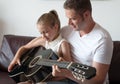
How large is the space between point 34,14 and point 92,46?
114 cm

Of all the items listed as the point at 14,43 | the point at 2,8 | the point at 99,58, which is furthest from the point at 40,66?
the point at 2,8

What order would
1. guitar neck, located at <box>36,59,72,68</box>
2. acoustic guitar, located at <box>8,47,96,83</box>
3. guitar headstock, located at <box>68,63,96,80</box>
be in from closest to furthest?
guitar headstock, located at <box>68,63,96,80</box> < guitar neck, located at <box>36,59,72,68</box> < acoustic guitar, located at <box>8,47,96,83</box>

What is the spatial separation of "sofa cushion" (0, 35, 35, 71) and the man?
0.84 metres

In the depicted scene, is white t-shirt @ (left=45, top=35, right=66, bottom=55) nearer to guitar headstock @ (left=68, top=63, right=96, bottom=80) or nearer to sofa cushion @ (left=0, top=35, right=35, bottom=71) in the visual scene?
guitar headstock @ (left=68, top=63, right=96, bottom=80)

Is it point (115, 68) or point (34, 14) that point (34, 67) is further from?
point (34, 14)

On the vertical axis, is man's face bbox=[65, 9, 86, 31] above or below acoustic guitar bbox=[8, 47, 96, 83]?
above

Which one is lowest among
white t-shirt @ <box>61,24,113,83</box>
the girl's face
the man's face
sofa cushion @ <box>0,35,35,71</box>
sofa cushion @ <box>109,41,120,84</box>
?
sofa cushion @ <box>109,41,120,84</box>

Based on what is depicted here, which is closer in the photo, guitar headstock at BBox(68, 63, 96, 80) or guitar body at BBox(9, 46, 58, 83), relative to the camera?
guitar headstock at BBox(68, 63, 96, 80)

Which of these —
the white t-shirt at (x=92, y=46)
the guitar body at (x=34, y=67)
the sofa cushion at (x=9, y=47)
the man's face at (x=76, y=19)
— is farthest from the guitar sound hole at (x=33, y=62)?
the sofa cushion at (x=9, y=47)

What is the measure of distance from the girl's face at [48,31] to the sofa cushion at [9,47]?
62 centimetres

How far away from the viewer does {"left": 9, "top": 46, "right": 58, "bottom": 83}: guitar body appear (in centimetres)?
160

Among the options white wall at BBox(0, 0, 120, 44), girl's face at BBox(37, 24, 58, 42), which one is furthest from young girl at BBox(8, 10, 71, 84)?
white wall at BBox(0, 0, 120, 44)

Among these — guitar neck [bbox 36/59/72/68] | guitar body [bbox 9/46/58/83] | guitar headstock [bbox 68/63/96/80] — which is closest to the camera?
guitar headstock [bbox 68/63/96/80]

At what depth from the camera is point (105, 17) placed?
2.27m
